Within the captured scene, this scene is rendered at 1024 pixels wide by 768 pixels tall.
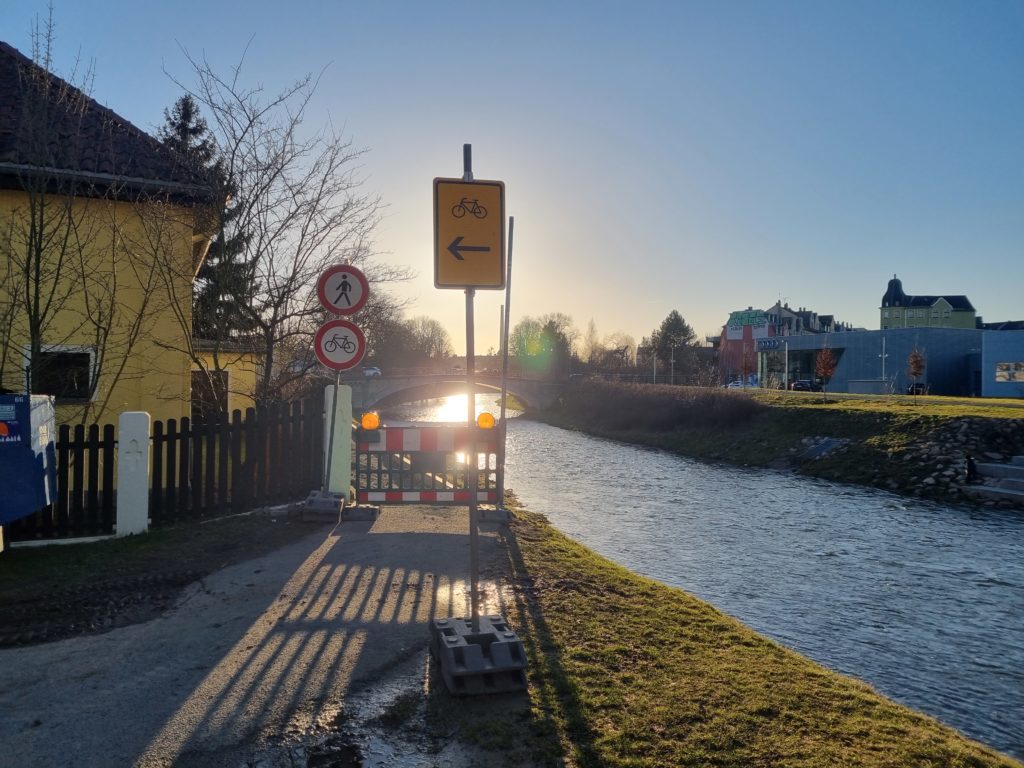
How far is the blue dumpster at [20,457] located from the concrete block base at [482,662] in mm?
4382

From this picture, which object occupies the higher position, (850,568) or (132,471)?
(132,471)

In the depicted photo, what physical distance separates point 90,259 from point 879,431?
21446 millimetres

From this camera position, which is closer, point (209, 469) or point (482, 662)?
point (482, 662)

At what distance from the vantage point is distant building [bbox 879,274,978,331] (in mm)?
107188

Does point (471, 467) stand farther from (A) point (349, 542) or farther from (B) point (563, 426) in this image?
(B) point (563, 426)

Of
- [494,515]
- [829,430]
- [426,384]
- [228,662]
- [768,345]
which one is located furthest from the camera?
[768,345]

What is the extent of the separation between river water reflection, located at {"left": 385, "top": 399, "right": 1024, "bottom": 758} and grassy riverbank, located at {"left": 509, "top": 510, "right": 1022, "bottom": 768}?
111cm

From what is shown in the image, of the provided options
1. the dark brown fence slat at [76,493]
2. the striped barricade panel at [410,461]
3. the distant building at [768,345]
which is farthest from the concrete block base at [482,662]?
the distant building at [768,345]

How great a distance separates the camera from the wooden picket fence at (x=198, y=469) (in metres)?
7.37

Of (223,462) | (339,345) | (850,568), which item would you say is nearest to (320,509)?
(223,462)

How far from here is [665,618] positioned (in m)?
5.50

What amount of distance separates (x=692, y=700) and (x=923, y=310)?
400 feet

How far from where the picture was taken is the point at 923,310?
108875mm

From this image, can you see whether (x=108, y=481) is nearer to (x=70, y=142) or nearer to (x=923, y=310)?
(x=70, y=142)
